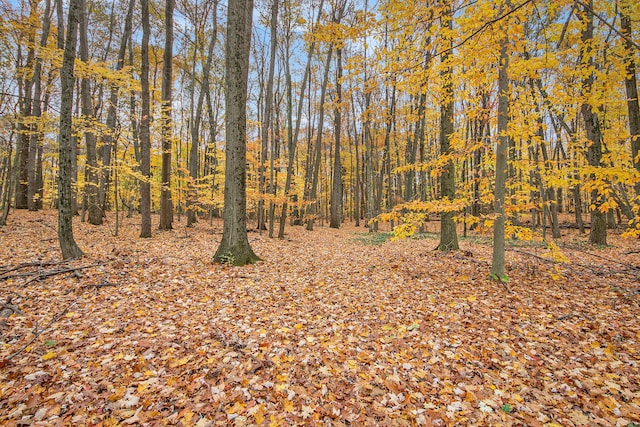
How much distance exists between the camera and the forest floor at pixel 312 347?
9.02 feet

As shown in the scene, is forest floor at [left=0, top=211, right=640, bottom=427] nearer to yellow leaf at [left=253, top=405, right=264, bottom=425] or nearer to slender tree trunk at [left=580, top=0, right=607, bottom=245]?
yellow leaf at [left=253, top=405, right=264, bottom=425]

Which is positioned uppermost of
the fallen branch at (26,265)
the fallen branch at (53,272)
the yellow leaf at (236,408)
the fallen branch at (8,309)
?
the fallen branch at (26,265)

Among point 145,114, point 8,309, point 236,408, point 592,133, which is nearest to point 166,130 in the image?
point 145,114

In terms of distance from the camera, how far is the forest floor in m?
2.75

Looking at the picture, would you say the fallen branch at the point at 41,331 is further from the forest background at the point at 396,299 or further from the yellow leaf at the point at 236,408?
the yellow leaf at the point at 236,408

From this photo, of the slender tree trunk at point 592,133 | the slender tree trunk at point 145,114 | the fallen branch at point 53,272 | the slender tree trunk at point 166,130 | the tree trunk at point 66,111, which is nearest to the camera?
the fallen branch at point 53,272

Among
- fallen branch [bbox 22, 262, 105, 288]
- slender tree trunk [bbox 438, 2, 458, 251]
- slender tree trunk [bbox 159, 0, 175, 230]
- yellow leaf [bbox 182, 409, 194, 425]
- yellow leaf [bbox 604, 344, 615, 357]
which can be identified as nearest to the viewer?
yellow leaf [bbox 182, 409, 194, 425]

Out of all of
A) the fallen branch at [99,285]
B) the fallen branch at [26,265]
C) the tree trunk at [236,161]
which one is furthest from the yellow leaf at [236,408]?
the fallen branch at [26,265]

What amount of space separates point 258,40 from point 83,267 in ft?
54.6

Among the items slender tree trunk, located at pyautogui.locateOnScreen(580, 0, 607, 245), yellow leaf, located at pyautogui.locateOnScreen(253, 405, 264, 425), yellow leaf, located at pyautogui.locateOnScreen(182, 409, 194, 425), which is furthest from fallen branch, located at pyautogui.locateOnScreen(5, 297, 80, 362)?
slender tree trunk, located at pyautogui.locateOnScreen(580, 0, 607, 245)

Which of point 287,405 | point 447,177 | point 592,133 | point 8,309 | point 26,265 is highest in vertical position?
point 592,133

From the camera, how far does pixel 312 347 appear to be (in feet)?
12.7

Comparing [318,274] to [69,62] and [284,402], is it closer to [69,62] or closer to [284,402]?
[284,402]

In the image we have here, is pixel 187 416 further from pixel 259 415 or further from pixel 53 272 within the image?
pixel 53 272
